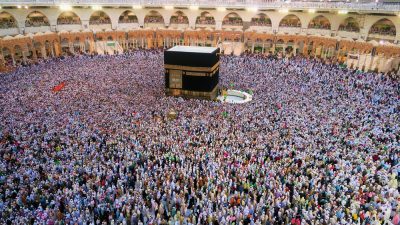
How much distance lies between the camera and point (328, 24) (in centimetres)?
2952

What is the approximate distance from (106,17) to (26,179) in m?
27.7

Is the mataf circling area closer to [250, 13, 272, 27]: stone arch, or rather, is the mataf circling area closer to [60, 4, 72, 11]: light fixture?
[250, 13, 272, 27]: stone arch

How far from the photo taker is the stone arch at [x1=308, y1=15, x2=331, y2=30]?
29.6m

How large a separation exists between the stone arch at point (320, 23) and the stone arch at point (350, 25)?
4.25 ft

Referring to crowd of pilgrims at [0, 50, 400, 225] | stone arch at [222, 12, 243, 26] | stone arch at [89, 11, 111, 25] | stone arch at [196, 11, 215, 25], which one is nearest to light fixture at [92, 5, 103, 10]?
stone arch at [89, 11, 111, 25]

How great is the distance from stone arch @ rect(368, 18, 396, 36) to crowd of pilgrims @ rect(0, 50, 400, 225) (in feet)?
33.2

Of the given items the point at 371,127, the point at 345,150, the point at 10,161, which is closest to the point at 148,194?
the point at 10,161

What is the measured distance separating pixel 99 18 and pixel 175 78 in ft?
63.7

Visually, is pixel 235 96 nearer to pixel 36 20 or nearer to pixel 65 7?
pixel 65 7

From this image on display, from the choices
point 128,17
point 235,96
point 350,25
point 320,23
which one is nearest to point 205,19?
point 128,17

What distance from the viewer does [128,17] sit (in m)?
34.0

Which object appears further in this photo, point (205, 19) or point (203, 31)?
point (205, 19)

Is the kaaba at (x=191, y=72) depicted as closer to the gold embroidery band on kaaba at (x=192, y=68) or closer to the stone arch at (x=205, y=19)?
the gold embroidery band on kaaba at (x=192, y=68)

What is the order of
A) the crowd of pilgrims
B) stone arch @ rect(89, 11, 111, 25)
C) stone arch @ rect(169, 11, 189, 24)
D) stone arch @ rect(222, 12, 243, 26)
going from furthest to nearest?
stone arch @ rect(169, 11, 189, 24) < stone arch @ rect(222, 12, 243, 26) < stone arch @ rect(89, 11, 111, 25) < the crowd of pilgrims
